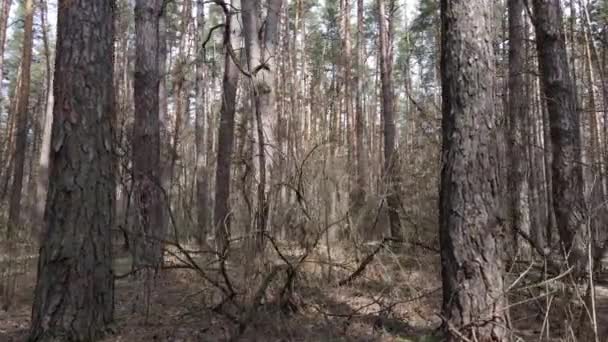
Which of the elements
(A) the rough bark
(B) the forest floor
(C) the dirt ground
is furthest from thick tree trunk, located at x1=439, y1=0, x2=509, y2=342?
(A) the rough bark

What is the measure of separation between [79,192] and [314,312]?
2.10 m

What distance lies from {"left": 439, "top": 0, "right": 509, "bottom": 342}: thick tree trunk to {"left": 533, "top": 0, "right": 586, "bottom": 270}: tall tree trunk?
2030 mm

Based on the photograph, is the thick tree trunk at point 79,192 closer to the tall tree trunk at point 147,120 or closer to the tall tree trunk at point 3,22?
the tall tree trunk at point 147,120

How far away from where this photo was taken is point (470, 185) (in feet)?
9.71

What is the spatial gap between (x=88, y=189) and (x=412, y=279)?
3053mm

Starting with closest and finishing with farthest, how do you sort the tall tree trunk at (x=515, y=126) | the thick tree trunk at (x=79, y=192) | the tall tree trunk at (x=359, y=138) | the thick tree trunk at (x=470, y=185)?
the thick tree trunk at (x=470, y=185)
the thick tree trunk at (x=79, y=192)
the tall tree trunk at (x=359, y=138)
the tall tree trunk at (x=515, y=126)

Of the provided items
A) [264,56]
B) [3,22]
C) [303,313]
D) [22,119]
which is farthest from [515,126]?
[3,22]

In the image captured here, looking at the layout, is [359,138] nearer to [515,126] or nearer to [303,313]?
[515,126]

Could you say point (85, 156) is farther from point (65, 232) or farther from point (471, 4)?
point (471, 4)

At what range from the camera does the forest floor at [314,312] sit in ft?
11.6

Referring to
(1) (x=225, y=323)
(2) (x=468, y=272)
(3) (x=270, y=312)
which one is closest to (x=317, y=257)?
(3) (x=270, y=312)

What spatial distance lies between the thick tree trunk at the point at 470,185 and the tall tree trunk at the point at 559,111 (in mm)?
2030

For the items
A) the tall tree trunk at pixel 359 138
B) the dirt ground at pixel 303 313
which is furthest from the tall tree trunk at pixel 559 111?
the tall tree trunk at pixel 359 138

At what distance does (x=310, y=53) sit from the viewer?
848 inches
